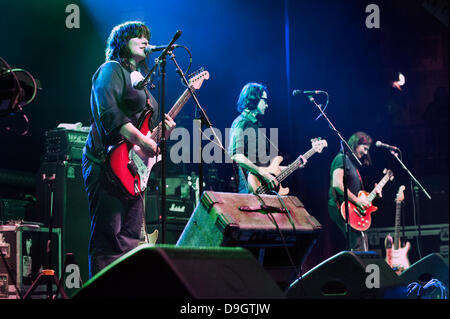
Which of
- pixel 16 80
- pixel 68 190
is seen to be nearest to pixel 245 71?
pixel 68 190

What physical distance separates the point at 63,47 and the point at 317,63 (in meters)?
3.09

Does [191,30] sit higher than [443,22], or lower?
lower

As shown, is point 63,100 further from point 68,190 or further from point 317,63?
point 317,63

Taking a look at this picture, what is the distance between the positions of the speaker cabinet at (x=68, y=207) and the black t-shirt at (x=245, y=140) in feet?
5.22

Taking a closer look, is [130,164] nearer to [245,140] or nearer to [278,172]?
[245,140]

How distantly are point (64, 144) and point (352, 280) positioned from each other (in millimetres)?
3172

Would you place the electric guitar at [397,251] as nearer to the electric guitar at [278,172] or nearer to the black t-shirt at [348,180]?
the black t-shirt at [348,180]

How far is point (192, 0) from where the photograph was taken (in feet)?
23.3

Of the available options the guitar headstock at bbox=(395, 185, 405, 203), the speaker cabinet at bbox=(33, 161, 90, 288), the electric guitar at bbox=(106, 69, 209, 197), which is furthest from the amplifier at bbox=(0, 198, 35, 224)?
the guitar headstock at bbox=(395, 185, 405, 203)

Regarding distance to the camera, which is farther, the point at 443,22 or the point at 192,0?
the point at 443,22

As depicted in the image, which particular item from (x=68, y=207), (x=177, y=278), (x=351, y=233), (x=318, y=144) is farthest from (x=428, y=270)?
(x=177, y=278)

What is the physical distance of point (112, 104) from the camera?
3479 mm

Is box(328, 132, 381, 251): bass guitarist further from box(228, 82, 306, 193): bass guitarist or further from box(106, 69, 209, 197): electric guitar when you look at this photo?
box(106, 69, 209, 197): electric guitar

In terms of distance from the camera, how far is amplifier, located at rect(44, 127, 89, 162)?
5.32m
